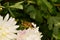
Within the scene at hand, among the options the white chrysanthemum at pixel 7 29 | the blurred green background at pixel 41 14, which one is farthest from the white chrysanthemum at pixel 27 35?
the blurred green background at pixel 41 14

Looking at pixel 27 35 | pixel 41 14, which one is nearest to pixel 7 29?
pixel 27 35

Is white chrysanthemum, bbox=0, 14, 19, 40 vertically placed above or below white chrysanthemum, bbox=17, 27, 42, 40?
above

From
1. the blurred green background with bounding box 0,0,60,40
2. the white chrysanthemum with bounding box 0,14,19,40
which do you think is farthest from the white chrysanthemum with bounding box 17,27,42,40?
the blurred green background with bounding box 0,0,60,40

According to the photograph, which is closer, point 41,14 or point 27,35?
point 27,35

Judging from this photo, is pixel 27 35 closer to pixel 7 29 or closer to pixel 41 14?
pixel 7 29

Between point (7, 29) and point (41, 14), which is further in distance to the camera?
point (41, 14)

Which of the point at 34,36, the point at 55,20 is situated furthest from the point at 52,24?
the point at 34,36

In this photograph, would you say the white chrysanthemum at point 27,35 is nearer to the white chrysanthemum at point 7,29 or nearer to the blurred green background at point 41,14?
the white chrysanthemum at point 7,29

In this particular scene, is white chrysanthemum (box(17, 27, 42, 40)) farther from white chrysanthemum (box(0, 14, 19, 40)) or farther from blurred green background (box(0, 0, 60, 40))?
blurred green background (box(0, 0, 60, 40))

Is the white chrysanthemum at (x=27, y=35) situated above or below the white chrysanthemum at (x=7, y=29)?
below

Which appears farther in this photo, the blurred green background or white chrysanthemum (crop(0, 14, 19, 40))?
the blurred green background
